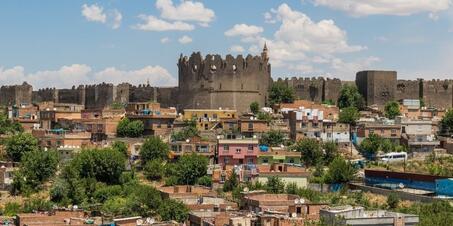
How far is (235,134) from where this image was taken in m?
41.4

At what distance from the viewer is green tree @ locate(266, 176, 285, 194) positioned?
31.2 metres

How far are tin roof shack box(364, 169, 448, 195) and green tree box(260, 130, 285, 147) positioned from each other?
671cm

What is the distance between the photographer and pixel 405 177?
32.9 meters

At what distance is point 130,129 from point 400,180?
14.7m

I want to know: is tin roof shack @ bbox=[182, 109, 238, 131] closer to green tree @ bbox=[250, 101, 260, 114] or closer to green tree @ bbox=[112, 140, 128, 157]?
green tree @ bbox=[250, 101, 260, 114]

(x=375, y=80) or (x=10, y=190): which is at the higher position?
(x=375, y=80)

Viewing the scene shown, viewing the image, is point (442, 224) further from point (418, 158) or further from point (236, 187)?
point (418, 158)

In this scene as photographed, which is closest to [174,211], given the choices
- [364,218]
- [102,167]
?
[364,218]

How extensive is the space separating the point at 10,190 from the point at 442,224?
18252 mm

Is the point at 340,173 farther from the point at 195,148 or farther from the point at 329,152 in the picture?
the point at 195,148

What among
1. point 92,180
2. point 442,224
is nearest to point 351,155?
point 92,180

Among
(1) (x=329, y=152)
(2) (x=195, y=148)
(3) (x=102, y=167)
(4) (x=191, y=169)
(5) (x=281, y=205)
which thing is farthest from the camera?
(1) (x=329, y=152)

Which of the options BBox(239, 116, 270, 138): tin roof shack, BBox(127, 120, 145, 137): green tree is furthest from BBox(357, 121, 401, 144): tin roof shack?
BBox(127, 120, 145, 137): green tree

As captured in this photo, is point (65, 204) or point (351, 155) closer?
point (65, 204)
